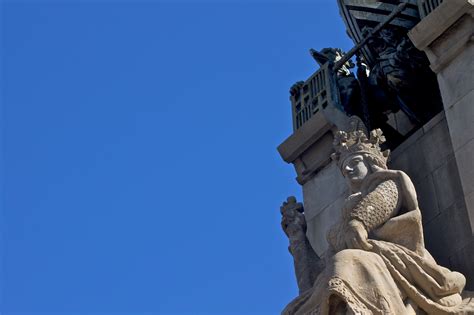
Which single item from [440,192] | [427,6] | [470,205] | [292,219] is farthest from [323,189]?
[470,205]

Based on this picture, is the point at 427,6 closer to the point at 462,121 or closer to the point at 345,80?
the point at 345,80

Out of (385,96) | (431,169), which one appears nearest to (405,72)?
(385,96)

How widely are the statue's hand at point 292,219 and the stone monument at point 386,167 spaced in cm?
2

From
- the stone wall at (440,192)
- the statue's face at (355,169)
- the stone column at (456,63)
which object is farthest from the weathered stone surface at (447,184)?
the statue's face at (355,169)

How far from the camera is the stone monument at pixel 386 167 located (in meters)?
12.7

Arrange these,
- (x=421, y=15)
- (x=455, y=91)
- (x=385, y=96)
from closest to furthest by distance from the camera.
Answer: (x=455, y=91), (x=421, y=15), (x=385, y=96)

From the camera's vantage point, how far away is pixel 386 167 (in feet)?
46.8

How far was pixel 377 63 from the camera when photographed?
55.8 feet

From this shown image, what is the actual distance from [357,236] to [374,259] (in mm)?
489

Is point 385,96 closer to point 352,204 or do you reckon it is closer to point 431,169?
point 431,169

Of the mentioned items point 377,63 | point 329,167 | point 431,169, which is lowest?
point 431,169

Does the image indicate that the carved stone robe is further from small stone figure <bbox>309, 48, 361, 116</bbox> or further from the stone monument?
small stone figure <bbox>309, 48, 361, 116</bbox>

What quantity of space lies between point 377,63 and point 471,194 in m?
3.93

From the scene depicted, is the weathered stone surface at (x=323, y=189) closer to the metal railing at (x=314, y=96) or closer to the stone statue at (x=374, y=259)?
the metal railing at (x=314, y=96)
